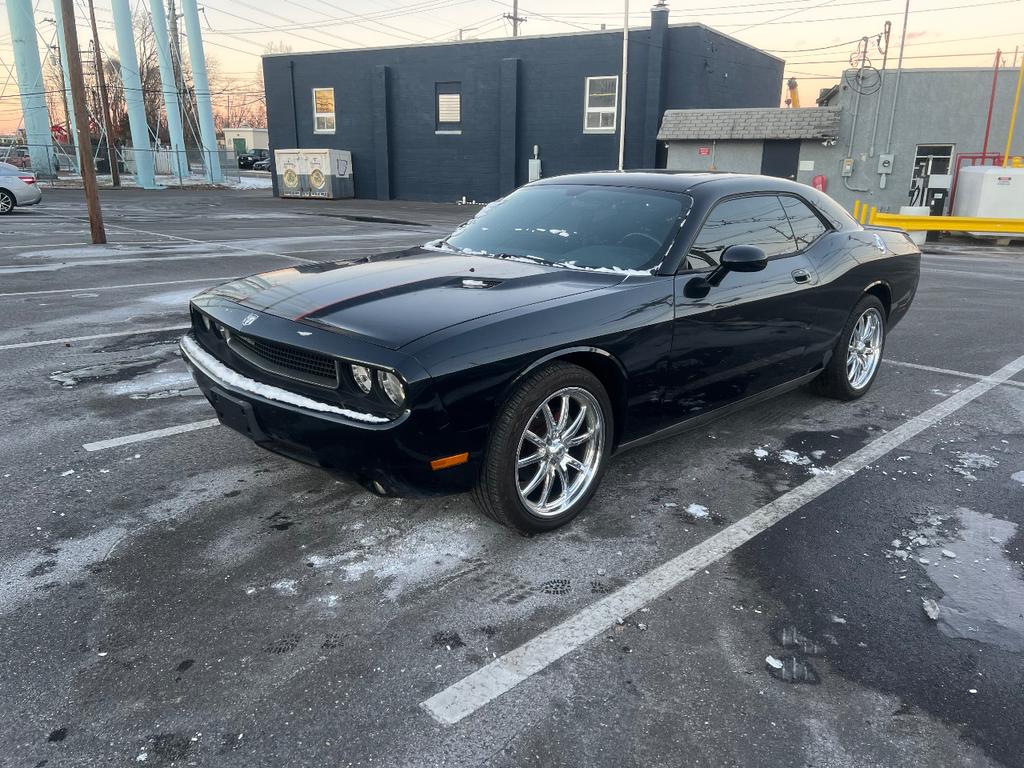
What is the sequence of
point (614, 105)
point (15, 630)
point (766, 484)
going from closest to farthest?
point (15, 630), point (766, 484), point (614, 105)

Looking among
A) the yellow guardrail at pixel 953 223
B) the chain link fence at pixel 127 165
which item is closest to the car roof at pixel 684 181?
the yellow guardrail at pixel 953 223

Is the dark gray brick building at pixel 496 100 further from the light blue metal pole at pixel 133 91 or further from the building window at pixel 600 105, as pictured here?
the light blue metal pole at pixel 133 91

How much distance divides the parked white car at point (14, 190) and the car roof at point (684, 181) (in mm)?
20078

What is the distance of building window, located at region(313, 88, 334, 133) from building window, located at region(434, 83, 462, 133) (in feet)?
18.1

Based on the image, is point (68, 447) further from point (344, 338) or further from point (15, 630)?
point (344, 338)

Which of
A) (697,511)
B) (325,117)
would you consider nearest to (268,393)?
(697,511)

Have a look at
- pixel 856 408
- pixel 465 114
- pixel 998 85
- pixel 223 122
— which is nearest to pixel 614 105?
pixel 465 114

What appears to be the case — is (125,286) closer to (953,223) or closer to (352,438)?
(352,438)

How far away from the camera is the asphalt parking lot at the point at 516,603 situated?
90.5 inches

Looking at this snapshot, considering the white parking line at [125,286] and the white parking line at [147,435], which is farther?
the white parking line at [125,286]

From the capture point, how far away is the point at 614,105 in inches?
1151

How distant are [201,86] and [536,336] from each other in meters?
43.5

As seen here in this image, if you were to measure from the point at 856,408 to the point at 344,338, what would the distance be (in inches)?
155

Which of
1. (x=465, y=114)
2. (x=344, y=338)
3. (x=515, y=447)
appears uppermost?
(x=465, y=114)
